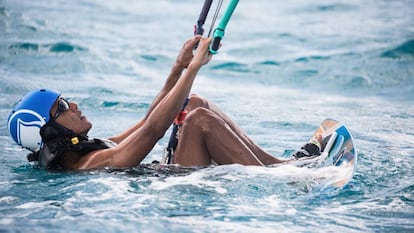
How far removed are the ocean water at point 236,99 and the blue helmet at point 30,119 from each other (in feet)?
1.34

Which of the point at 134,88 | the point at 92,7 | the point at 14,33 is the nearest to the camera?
the point at 134,88

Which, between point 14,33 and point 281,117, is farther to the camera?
point 14,33

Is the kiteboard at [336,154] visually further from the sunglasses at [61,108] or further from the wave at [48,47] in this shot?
the wave at [48,47]

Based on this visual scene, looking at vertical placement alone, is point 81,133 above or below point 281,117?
above

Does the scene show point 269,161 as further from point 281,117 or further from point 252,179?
point 281,117

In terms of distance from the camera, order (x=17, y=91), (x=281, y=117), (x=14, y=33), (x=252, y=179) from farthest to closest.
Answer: (x=14, y=33), (x=17, y=91), (x=281, y=117), (x=252, y=179)

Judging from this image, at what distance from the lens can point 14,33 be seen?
15.3 m

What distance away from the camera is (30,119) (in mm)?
6199

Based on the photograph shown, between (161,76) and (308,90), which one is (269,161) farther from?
(161,76)

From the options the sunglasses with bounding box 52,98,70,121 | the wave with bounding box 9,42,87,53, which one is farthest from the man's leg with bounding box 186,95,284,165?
the wave with bounding box 9,42,87,53

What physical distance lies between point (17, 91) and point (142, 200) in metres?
6.22

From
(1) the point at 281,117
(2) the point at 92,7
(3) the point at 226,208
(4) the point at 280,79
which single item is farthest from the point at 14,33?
(3) the point at 226,208

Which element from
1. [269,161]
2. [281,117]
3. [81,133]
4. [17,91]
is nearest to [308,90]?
[281,117]

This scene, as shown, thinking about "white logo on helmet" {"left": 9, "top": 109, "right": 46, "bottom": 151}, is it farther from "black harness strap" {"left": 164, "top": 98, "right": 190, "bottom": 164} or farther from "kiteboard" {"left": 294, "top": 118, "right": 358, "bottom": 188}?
"kiteboard" {"left": 294, "top": 118, "right": 358, "bottom": 188}
